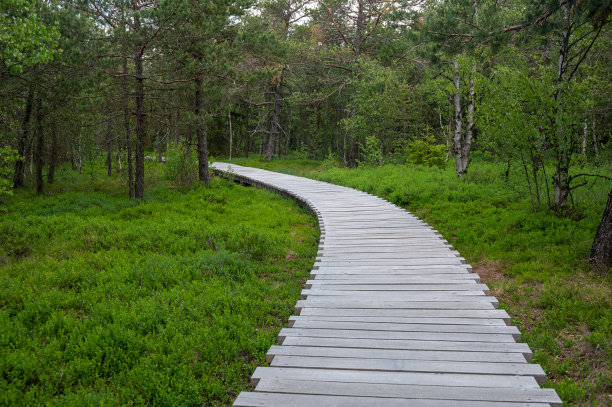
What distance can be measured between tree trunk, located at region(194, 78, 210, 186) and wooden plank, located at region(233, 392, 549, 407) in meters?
12.4

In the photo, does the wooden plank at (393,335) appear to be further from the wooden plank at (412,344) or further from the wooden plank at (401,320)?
the wooden plank at (401,320)

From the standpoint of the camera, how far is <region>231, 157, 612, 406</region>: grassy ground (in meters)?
4.49

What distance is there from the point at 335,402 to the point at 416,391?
2.20 feet

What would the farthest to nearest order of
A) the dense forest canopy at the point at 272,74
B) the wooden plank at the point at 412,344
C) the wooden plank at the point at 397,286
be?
the dense forest canopy at the point at 272,74
the wooden plank at the point at 397,286
the wooden plank at the point at 412,344

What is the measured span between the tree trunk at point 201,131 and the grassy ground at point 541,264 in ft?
23.8

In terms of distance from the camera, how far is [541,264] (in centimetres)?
702

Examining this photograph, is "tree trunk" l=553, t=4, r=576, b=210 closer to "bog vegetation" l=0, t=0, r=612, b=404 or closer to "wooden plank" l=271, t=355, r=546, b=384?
"bog vegetation" l=0, t=0, r=612, b=404

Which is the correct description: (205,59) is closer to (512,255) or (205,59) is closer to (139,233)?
(139,233)

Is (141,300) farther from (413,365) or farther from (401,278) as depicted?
(413,365)

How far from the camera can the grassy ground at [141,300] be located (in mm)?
4059

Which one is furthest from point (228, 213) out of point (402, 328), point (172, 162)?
point (402, 328)

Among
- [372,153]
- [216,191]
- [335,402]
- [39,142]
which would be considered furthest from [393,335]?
[372,153]

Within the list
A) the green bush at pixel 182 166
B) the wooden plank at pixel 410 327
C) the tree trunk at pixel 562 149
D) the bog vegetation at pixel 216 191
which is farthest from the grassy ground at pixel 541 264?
the green bush at pixel 182 166

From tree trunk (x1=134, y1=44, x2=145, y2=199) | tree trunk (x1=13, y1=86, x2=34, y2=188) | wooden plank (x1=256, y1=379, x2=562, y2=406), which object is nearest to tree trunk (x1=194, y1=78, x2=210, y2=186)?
tree trunk (x1=134, y1=44, x2=145, y2=199)
